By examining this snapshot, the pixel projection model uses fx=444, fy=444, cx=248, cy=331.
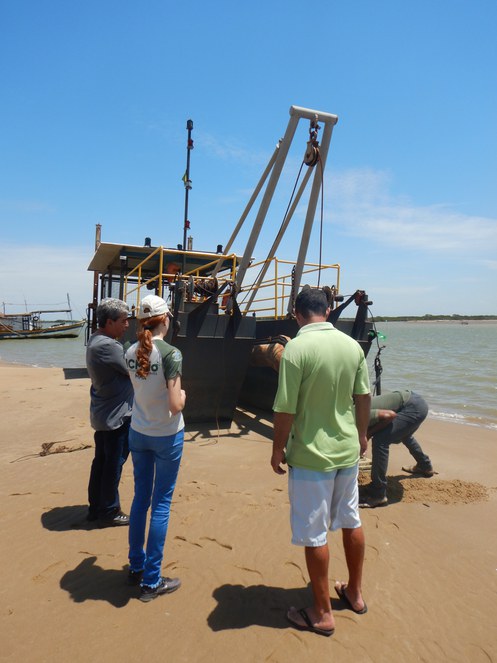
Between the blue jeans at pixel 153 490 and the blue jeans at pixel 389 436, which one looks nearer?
the blue jeans at pixel 153 490

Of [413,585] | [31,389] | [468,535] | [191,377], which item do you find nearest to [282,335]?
[191,377]

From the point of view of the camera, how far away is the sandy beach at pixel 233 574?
2389mm

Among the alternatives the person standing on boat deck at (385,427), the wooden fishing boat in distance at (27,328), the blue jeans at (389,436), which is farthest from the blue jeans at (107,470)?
the wooden fishing boat in distance at (27,328)

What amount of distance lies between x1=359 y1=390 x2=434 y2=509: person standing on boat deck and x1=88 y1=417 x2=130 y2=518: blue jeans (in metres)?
2.24

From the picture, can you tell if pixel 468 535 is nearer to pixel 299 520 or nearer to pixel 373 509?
pixel 373 509

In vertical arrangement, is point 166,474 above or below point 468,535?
above

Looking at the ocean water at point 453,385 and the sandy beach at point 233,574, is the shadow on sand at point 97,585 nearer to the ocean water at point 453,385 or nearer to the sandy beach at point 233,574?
the sandy beach at point 233,574

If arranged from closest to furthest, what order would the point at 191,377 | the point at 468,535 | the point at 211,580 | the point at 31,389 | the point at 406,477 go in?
the point at 211,580
the point at 468,535
the point at 406,477
the point at 191,377
the point at 31,389

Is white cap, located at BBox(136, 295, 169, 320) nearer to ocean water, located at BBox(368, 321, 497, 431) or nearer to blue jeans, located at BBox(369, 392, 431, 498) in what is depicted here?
blue jeans, located at BBox(369, 392, 431, 498)

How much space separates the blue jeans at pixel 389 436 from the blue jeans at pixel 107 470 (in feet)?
7.72

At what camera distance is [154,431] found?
269 cm

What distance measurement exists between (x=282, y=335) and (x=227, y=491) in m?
3.07

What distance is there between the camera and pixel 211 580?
296cm

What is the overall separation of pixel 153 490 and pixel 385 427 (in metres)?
2.48
